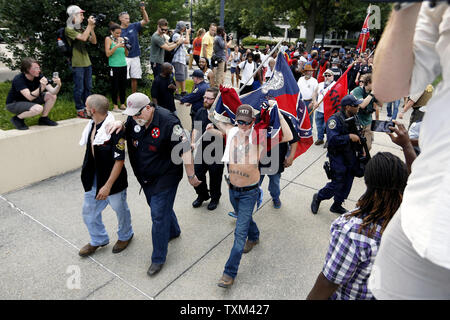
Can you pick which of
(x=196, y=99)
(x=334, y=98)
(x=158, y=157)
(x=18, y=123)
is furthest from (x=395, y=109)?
(x=18, y=123)

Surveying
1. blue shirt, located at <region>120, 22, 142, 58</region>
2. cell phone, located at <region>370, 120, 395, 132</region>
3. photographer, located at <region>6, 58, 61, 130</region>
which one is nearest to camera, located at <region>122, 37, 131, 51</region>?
blue shirt, located at <region>120, 22, 142, 58</region>

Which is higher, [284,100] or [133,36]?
[133,36]

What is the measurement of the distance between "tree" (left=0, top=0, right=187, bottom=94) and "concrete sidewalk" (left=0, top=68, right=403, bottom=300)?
Result: 3430mm

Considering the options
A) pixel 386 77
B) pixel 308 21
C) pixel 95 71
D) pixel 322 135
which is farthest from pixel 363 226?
pixel 308 21

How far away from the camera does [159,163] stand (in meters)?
3.43

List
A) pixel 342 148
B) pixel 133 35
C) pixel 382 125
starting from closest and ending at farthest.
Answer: pixel 382 125 → pixel 342 148 → pixel 133 35

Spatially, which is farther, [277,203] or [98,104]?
[277,203]

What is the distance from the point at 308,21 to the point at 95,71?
2999 cm

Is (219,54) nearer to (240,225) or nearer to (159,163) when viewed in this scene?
(159,163)

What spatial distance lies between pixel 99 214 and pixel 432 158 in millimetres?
3556

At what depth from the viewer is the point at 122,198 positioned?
3.74 metres

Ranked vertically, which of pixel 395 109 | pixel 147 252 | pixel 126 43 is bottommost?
pixel 147 252
